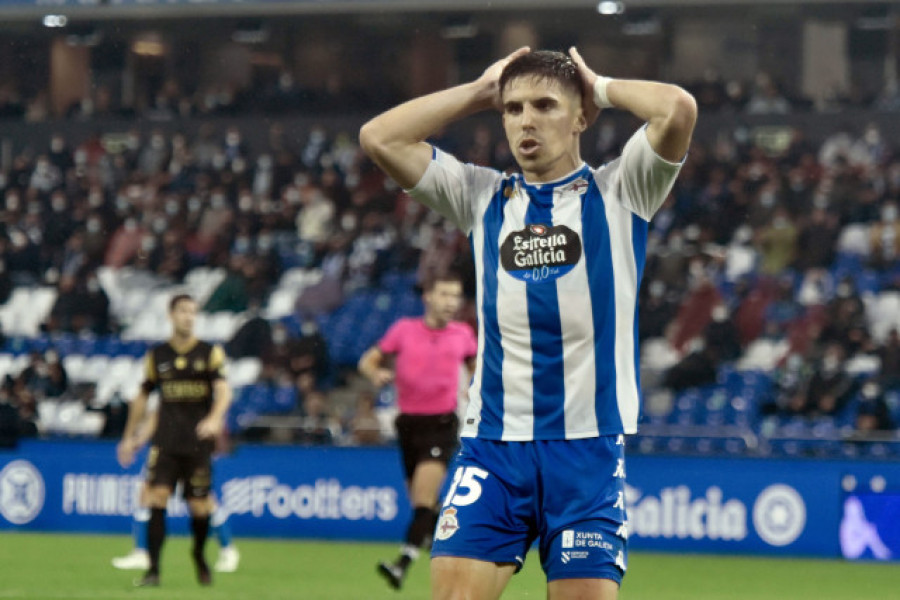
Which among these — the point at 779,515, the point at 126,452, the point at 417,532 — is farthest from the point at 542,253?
the point at 779,515

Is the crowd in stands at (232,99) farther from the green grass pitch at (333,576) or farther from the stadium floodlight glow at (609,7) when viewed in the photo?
the green grass pitch at (333,576)

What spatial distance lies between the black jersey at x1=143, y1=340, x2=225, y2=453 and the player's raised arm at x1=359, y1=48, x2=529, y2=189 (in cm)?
653

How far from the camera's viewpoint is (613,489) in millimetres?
4652

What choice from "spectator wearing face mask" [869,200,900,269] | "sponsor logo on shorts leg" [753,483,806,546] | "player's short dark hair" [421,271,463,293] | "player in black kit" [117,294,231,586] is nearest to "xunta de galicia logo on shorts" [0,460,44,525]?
"player in black kit" [117,294,231,586]

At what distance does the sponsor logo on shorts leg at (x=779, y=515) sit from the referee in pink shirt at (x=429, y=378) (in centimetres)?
389

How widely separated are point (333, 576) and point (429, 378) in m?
1.74

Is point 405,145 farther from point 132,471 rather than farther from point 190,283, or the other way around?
point 190,283

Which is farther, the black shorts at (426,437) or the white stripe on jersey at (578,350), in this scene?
the black shorts at (426,437)

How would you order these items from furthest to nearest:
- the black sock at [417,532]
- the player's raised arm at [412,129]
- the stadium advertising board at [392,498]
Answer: the stadium advertising board at [392,498]
the black sock at [417,532]
the player's raised arm at [412,129]

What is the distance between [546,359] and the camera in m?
4.65

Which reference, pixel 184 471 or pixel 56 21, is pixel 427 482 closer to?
pixel 184 471

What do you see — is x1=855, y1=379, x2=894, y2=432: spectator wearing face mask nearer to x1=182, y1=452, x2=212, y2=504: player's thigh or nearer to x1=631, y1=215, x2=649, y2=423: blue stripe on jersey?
x1=182, y1=452, x2=212, y2=504: player's thigh

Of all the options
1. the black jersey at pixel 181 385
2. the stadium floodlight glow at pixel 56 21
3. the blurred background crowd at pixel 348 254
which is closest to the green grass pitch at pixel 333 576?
the black jersey at pixel 181 385

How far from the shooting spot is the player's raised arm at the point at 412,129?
4766 mm
